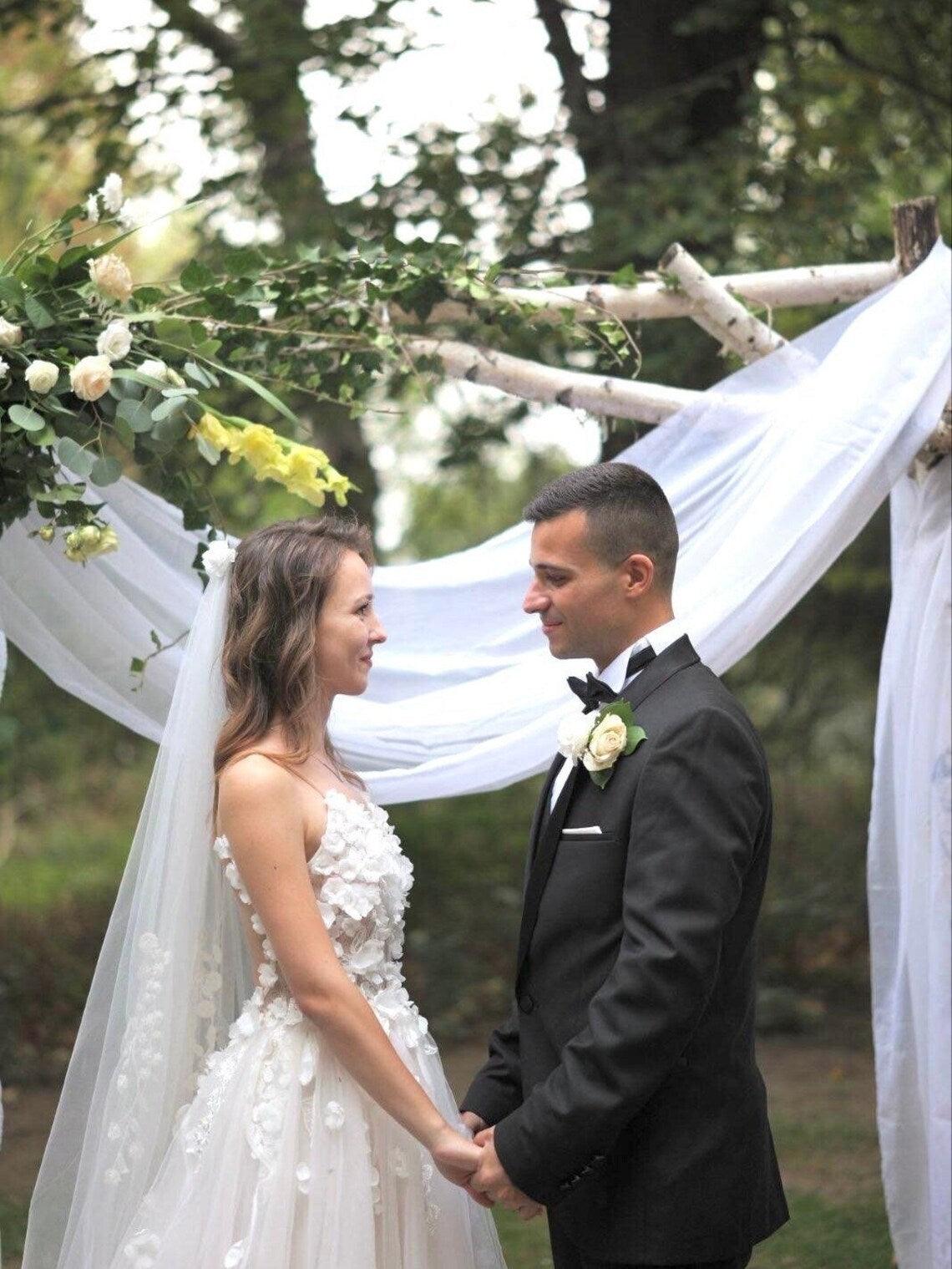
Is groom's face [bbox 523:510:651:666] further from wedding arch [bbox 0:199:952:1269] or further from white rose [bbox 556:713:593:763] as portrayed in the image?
wedding arch [bbox 0:199:952:1269]

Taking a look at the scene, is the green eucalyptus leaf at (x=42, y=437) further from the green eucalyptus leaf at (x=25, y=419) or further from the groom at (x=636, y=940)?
the groom at (x=636, y=940)

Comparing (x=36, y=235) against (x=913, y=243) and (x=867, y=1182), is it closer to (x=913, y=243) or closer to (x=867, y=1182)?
(x=913, y=243)

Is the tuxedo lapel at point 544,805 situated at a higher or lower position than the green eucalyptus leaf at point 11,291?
lower

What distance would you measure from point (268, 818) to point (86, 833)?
1216cm

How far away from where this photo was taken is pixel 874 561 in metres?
9.12

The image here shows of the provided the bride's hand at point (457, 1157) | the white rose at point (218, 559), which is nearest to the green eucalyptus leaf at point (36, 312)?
the white rose at point (218, 559)

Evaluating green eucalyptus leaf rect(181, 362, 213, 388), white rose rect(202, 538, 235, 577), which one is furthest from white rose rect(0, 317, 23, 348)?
white rose rect(202, 538, 235, 577)

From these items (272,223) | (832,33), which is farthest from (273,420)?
(832,33)

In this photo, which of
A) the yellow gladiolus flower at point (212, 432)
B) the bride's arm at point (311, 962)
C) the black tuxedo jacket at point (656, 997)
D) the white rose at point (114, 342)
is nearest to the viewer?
the black tuxedo jacket at point (656, 997)

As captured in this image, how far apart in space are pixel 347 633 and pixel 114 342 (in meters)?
0.77

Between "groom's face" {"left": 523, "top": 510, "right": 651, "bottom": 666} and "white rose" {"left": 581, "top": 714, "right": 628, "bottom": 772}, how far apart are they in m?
0.19

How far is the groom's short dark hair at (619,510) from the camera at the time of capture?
2883 millimetres

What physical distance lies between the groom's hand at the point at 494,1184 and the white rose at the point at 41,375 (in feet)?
5.53

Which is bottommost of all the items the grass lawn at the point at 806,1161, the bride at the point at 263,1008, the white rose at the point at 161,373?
the grass lawn at the point at 806,1161
